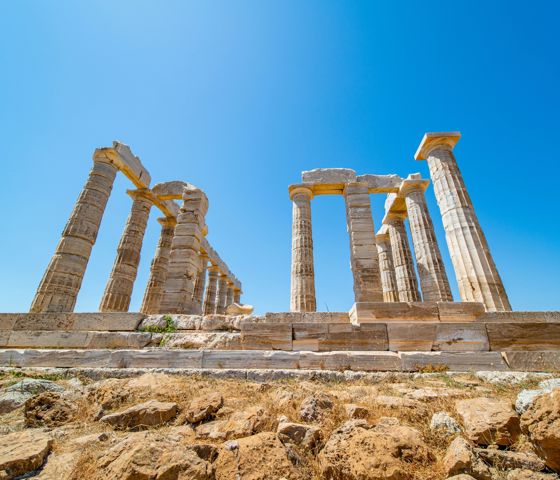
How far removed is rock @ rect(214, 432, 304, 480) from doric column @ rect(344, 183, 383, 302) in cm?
878

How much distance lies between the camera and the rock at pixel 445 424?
286 cm

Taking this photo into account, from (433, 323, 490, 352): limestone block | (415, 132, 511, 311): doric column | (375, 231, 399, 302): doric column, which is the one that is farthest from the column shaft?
(433, 323, 490, 352): limestone block

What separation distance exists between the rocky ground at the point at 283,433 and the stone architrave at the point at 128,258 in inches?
321

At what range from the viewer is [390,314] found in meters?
6.60

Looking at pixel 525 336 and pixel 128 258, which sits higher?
pixel 128 258

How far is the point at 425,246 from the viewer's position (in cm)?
1350

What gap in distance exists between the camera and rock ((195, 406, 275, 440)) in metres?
3.03

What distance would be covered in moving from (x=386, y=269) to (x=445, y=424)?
1466cm

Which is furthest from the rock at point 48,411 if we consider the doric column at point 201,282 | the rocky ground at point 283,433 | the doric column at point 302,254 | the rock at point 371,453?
the doric column at point 201,282

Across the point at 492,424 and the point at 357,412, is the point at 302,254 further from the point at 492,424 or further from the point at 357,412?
the point at 492,424

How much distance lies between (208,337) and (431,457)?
5477 mm

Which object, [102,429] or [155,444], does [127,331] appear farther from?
[155,444]

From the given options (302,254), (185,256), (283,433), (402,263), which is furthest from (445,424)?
(402,263)

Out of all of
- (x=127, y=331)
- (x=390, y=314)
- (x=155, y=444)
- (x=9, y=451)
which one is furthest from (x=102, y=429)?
(x=390, y=314)
